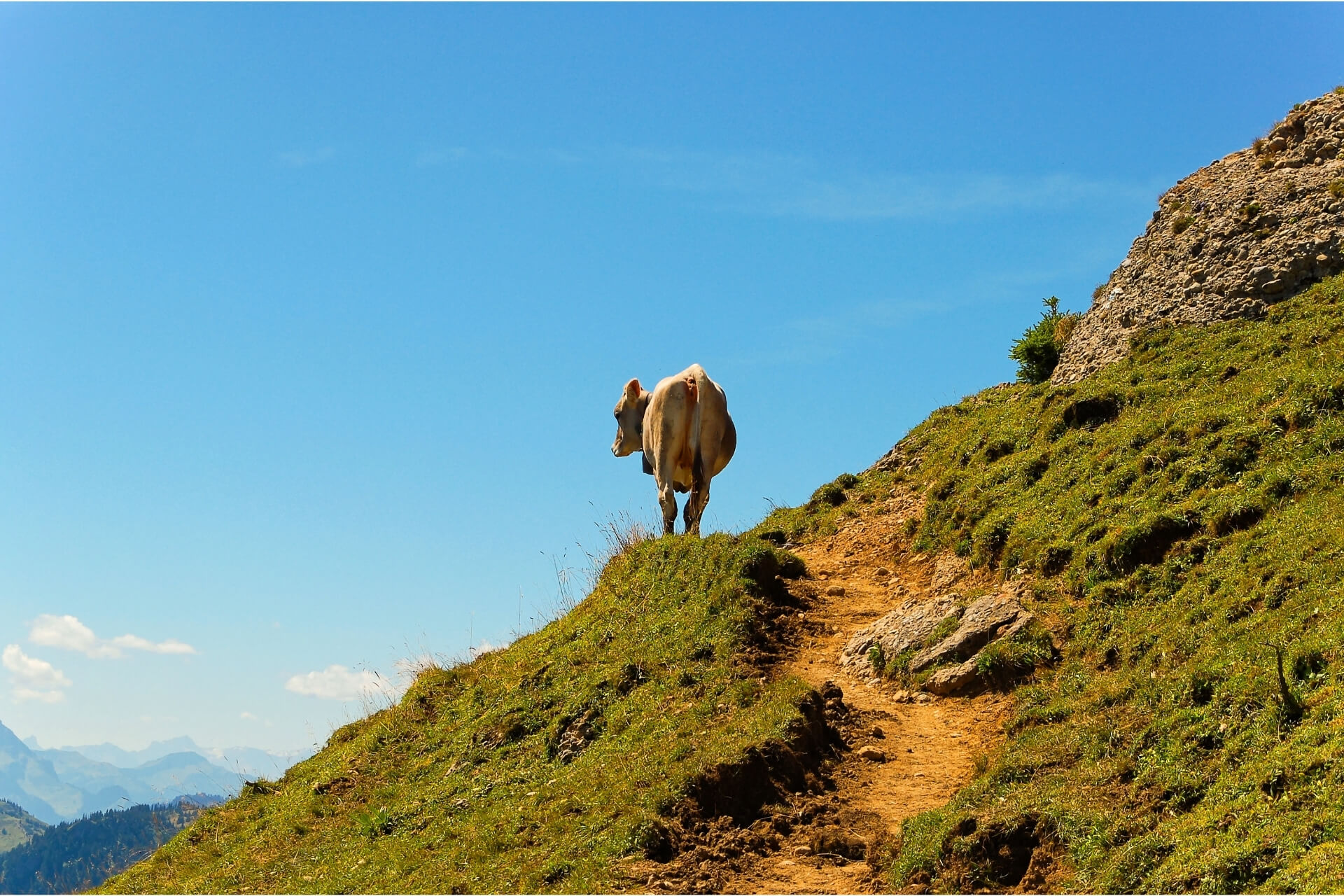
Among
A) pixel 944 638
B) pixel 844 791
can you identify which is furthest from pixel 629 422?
pixel 844 791

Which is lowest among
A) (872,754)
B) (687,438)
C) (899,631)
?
(872,754)

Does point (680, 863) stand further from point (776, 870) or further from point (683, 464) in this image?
point (683, 464)

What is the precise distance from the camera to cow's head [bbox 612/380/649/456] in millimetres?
26672

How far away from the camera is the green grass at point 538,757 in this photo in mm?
12523

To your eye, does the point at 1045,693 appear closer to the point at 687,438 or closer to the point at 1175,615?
the point at 1175,615

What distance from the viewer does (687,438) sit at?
22.5m

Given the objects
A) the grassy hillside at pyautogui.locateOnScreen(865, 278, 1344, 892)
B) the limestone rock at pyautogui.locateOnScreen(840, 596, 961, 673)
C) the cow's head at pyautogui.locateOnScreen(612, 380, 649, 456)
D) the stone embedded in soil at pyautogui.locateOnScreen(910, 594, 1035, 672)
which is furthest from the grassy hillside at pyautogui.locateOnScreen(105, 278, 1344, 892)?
the cow's head at pyautogui.locateOnScreen(612, 380, 649, 456)

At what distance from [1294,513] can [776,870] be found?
722 cm

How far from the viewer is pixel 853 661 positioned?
1570 cm

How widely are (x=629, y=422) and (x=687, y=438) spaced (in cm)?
510

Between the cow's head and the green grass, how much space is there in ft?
20.0

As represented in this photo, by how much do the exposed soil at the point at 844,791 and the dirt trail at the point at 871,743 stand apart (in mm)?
16

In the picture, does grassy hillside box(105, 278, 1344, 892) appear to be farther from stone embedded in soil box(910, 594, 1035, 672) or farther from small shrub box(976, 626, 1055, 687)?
stone embedded in soil box(910, 594, 1035, 672)

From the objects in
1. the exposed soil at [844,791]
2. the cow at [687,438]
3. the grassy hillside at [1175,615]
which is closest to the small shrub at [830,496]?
the cow at [687,438]
